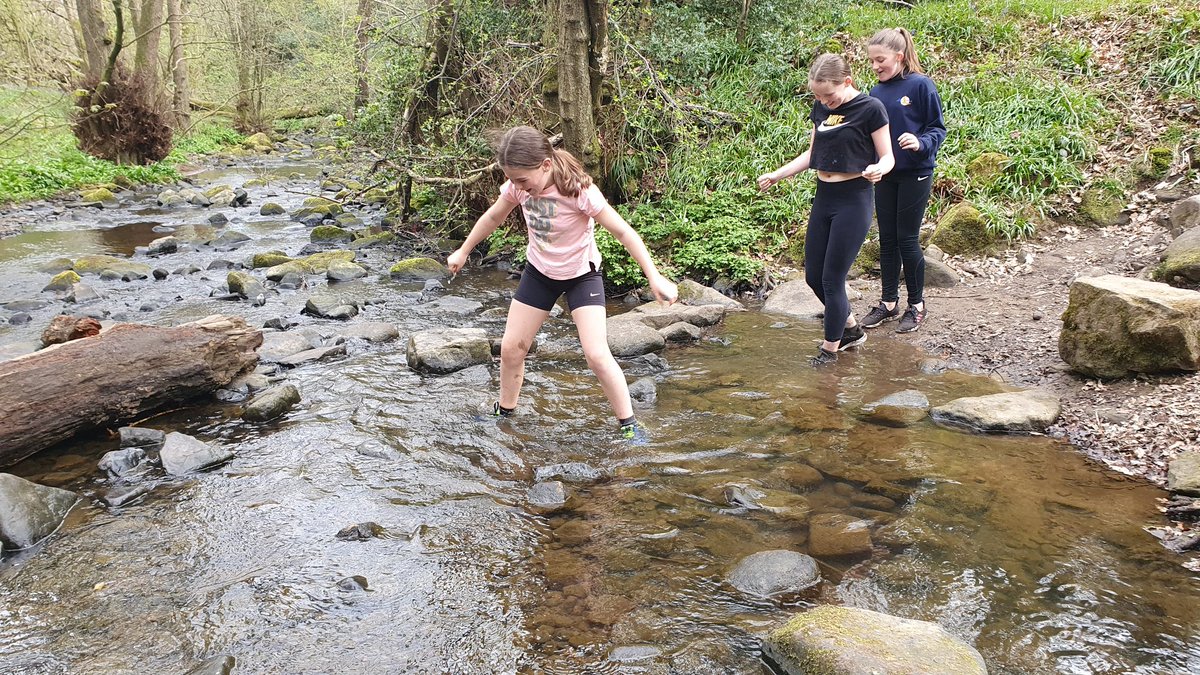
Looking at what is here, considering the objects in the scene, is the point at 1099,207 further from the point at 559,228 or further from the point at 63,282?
the point at 63,282

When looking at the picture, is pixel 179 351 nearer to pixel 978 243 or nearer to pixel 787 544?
pixel 787 544

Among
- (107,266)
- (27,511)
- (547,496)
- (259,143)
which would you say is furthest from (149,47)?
(547,496)

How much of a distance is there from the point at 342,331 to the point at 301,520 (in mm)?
3506

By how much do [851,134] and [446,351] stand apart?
3386mm

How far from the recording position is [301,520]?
3.57 metres

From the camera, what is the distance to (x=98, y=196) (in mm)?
14422

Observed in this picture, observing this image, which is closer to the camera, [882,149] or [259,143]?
[882,149]

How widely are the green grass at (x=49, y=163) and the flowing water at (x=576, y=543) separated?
31.9 feet

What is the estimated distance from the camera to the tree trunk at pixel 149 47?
17.0 meters

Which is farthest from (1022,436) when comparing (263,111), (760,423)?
(263,111)

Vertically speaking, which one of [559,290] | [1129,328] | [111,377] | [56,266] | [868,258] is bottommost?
[56,266]

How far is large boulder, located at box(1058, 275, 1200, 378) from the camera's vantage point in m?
4.08

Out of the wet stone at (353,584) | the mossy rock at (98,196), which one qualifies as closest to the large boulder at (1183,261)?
the wet stone at (353,584)

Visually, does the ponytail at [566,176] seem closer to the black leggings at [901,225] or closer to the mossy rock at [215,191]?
the black leggings at [901,225]
